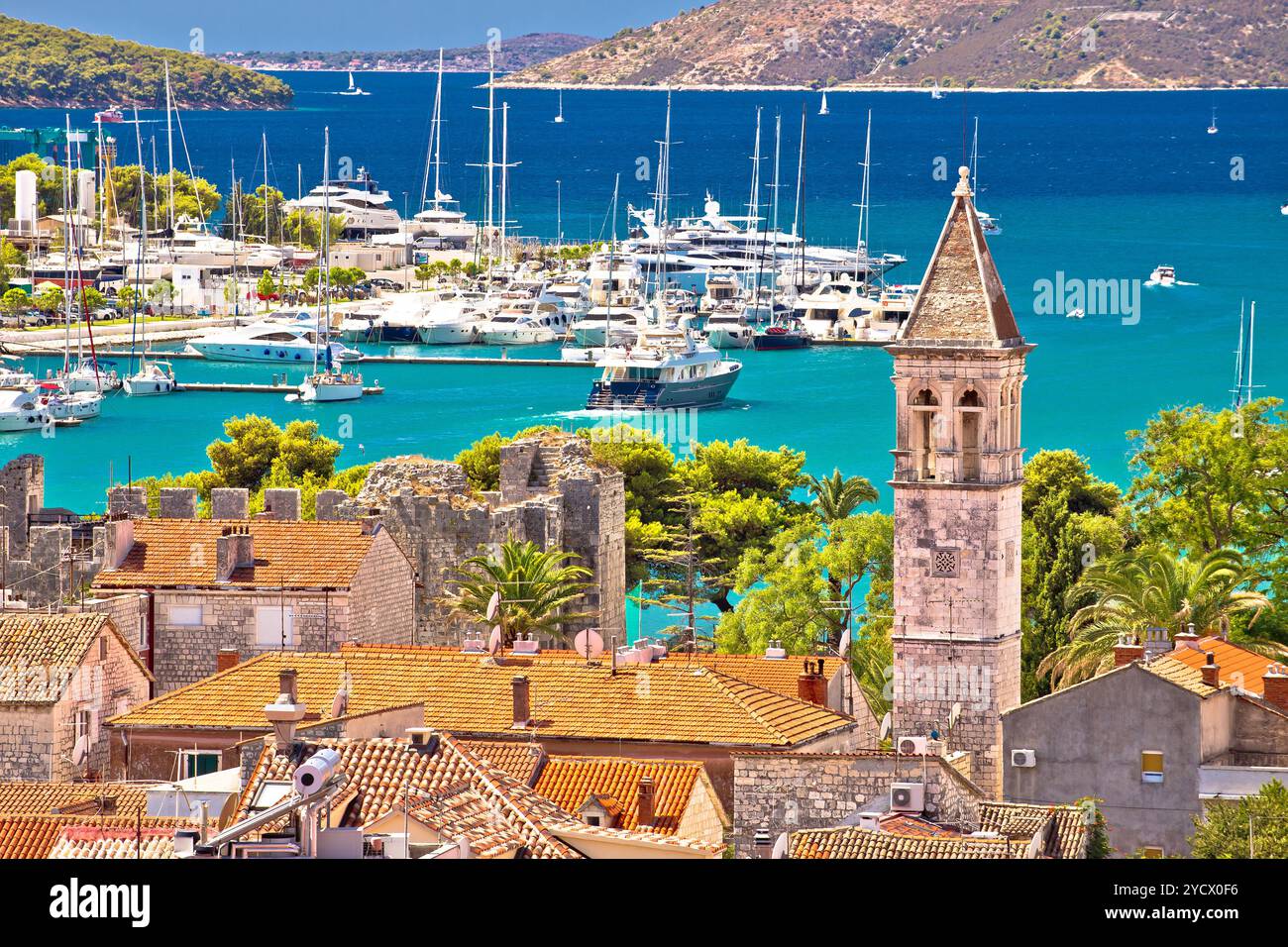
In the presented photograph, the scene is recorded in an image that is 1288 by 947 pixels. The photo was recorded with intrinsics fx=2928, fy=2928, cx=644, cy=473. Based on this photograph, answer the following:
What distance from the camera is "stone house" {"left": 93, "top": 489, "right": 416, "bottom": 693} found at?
37.4 m

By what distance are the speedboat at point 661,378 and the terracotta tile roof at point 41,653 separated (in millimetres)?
78542

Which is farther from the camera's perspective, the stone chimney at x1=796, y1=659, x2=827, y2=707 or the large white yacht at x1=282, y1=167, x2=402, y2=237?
the large white yacht at x1=282, y1=167, x2=402, y2=237

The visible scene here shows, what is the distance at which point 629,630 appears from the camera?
58781 millimetres

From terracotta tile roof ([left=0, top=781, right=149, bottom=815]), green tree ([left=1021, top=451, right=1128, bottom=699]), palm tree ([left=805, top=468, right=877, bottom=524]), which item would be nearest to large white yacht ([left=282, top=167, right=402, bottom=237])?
palm tree ([left=805, top=468, right=877, bottom=524])

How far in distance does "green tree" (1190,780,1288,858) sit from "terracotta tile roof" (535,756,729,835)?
13.5 feet

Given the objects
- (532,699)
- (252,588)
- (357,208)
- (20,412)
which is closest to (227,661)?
(252,588)

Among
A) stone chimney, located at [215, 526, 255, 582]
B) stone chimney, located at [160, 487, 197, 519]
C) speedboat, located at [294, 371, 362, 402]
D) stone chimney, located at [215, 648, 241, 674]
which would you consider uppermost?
speedboat, located at [294, 371, 362, 402]

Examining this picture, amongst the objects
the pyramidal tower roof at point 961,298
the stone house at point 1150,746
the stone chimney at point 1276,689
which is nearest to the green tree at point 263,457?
the pyramidal tower roof at point 961,298

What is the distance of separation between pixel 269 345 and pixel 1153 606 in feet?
309

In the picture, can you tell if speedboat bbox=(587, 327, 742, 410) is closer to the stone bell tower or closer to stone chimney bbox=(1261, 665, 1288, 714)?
the stone bell tower

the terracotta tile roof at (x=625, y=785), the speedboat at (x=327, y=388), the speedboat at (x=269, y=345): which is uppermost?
the speedboat at (x=269, y=345)

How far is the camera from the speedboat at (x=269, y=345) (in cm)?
12662

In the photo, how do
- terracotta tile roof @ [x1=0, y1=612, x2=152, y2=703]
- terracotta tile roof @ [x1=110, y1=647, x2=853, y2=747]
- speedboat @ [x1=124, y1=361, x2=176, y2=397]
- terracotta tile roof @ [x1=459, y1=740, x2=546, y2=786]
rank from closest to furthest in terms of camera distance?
terracotta tile roof @ [x1=459, y1=740, x2=546, y2=786] → terracotta tile roof @ [x1=110, y1=647, x2=853, y2=747] → terracotta tile roof @ [x1=0, y1=612, x2=152, y2=703] → speedboat @ [x1=124, y1=361, x2=176, y2=397]

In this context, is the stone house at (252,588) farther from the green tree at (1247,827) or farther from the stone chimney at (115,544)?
the green tree at (1247,827)
